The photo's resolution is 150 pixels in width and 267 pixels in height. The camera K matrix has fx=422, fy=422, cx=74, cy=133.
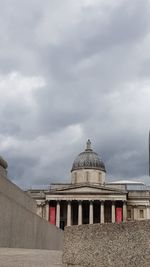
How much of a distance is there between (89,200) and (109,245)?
74.4m

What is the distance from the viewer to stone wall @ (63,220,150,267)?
530cm

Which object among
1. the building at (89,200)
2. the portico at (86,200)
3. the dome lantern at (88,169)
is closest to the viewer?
the portico at (86,200)

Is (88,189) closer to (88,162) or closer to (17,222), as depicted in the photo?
(88,162)

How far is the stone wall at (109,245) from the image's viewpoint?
5.30 metres

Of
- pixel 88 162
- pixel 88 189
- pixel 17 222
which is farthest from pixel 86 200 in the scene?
pixel 17 222

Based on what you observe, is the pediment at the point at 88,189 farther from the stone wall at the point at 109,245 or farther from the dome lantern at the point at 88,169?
the stone wall at the point at 109,245

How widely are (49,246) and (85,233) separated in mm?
16313

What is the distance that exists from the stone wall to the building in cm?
7160

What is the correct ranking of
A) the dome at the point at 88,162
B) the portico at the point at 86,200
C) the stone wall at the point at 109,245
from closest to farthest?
the stone wall at the point at 109,245 < the portico at the point at 86,200 < the dome at the point at 88,162

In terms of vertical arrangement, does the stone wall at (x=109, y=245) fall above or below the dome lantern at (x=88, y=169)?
below

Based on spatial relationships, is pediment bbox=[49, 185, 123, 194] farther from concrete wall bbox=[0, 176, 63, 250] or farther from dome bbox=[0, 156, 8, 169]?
dome bbox=[0, 156, 8, 169]

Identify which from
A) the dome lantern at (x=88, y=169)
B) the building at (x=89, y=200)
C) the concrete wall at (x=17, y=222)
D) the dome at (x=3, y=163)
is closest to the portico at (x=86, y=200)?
the building at (x=89, y=200)

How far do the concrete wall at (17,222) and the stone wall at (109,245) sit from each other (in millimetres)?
6148

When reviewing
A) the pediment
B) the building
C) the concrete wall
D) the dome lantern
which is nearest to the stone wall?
the concrete wall
